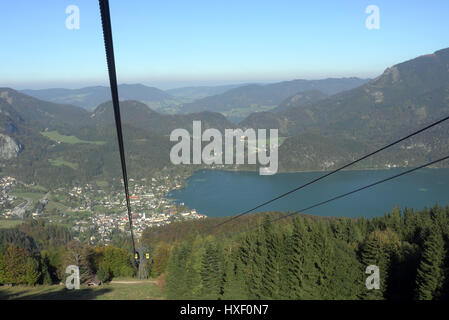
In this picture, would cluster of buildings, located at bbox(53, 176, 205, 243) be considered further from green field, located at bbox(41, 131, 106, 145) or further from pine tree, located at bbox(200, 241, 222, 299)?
green field, located at bbox(41, 131, 106, 145)

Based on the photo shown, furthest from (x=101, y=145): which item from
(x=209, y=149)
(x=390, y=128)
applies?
(x=390, y=128)

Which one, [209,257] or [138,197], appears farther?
[138,197]

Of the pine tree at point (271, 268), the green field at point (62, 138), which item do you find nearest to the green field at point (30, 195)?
the green field at point (62, 138)

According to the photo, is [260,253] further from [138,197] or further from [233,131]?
[233,131]

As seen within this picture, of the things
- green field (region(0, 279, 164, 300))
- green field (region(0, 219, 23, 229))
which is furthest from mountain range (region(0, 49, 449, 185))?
green field (region(0, 279, 164, 300))

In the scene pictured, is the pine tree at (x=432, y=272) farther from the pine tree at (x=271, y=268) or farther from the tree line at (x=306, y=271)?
the pine tree at (x=271, y=268)

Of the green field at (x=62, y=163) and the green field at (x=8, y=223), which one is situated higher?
the green field at (x=62, y=163)
